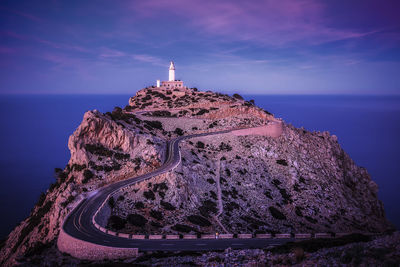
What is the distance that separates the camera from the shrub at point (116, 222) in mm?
24277

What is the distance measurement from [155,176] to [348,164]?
49933 millimetres

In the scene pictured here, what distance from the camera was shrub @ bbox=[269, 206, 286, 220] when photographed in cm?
3466

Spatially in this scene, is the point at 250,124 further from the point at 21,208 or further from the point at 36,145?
the point at 36,145

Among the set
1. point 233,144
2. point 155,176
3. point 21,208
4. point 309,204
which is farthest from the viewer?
point 21,208

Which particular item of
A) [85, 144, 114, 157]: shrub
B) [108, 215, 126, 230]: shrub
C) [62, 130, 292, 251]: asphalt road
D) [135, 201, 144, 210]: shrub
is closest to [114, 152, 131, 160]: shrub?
[85, 144, 114, 157]: shrub

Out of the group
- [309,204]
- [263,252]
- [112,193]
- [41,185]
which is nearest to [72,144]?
[112,193]

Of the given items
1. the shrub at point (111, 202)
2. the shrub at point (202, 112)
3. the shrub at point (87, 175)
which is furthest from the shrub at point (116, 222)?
the shrub at point (202, 112)

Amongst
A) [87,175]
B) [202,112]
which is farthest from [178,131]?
[87,175]

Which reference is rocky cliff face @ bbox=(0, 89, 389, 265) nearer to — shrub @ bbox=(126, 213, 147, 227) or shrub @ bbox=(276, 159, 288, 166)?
shrub @ bbox=(126, 213, 147, 227)

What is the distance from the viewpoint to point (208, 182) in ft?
121

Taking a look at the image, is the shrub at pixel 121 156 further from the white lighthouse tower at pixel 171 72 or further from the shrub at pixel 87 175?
the white lighthouse tower at pixel 171 72

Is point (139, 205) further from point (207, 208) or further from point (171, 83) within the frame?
point (171, 83)

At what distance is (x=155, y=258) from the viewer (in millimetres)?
18531

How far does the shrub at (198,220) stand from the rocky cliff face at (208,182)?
14 cm
